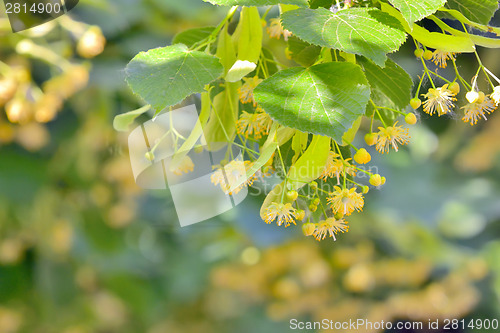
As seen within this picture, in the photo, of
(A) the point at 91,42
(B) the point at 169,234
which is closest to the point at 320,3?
(A) the point at 91,42

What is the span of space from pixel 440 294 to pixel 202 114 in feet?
4.89

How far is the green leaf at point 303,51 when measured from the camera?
1.29 feet

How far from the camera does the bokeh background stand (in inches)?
44.5

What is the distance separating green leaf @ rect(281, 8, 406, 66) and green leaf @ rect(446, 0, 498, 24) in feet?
0.33

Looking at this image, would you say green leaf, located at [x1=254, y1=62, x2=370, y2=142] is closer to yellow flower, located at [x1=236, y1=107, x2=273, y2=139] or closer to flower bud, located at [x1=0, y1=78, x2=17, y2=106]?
yellow flower, located at [x1=236, y1=107, x2=273, y2=139]

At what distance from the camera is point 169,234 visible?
6.07 feet

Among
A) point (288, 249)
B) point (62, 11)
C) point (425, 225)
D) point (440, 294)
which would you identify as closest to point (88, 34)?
point (62, 11)

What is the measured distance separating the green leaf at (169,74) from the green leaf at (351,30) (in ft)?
0.21

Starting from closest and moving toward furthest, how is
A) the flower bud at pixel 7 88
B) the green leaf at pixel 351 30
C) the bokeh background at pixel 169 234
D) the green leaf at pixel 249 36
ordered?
the green leaf at pixel 351 30
the green leaf at pixel 249 36
the flower bud at pixel 7 88
the bokeh background at pixel 169 234

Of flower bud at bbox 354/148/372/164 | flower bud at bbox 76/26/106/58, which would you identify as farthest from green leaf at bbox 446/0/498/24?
flower bud at bbox 76/26/106/58

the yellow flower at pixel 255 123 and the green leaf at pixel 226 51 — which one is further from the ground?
the green leaf at pixel 226 51

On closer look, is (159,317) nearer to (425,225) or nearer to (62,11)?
(425,225)

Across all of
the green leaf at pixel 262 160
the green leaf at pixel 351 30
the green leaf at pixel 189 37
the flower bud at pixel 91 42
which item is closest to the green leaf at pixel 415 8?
the green leaf at pixel 351 30

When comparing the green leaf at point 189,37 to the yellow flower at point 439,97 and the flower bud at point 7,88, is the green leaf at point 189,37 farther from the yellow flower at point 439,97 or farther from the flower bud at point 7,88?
the flower bud at point 7,88
